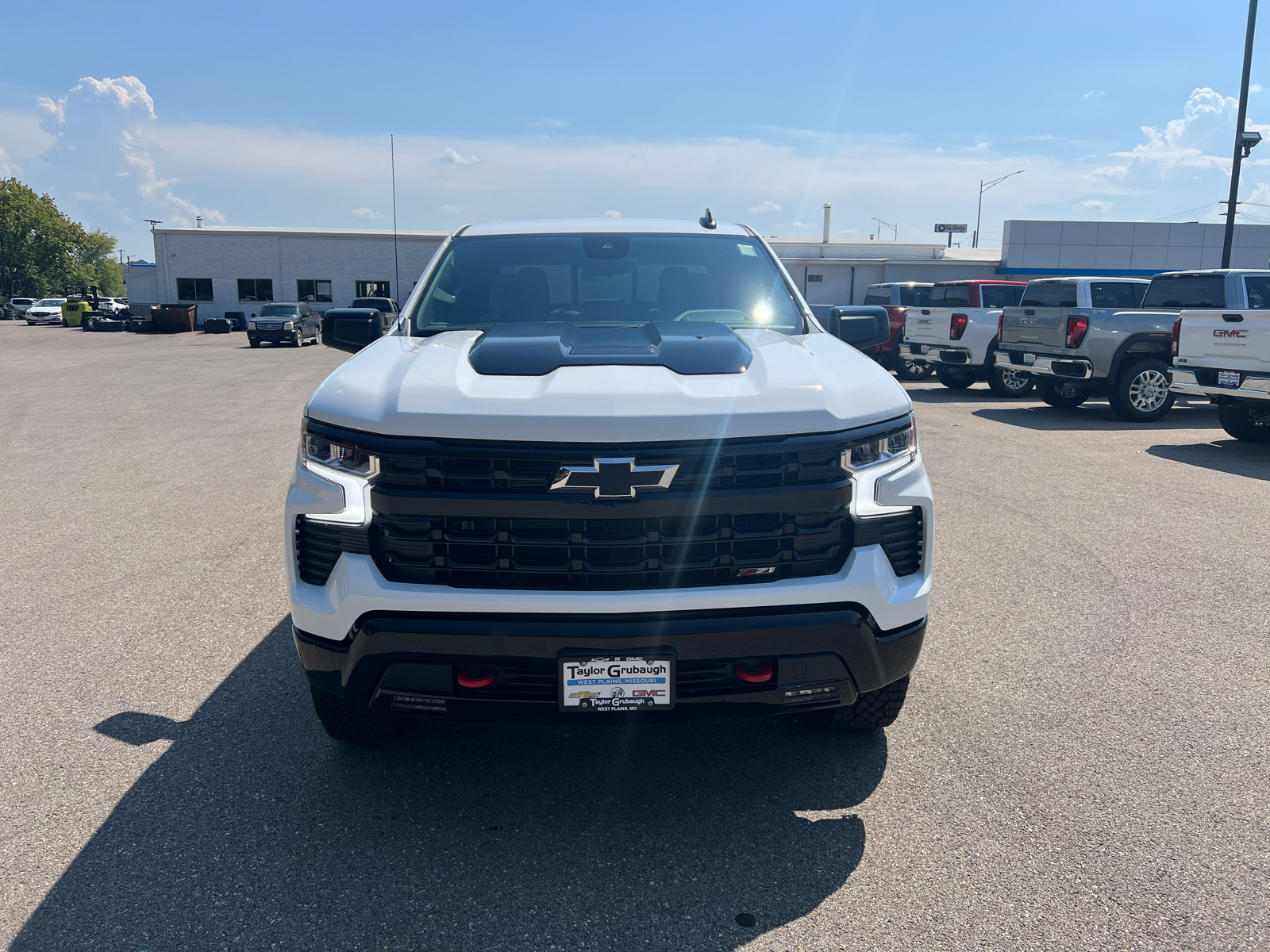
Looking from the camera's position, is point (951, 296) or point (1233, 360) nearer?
point (1233, 360)

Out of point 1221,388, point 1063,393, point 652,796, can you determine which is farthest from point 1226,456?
point 652,796

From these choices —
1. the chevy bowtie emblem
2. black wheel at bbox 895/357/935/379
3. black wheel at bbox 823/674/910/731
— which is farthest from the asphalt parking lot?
black wheel at bbox 895/357/935/379

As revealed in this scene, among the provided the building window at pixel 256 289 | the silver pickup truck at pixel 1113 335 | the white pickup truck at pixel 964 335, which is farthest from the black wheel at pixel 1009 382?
the building window at pixel 256 289

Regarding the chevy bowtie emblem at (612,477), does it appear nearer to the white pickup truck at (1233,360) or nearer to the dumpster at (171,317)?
the white pickup truck at (1233,360)

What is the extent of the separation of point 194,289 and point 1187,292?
172 ft

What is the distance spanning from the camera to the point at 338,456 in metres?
2.80

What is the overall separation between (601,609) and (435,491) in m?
0.57

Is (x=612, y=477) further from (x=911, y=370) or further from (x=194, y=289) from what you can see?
(x=194, y=289)

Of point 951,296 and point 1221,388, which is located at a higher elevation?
point 951,296

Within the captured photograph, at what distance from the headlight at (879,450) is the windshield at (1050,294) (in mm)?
12274

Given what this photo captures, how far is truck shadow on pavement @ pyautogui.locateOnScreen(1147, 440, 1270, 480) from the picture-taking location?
30.9ft

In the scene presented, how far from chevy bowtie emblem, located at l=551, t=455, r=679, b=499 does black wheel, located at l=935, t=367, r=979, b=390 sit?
16.1 metres

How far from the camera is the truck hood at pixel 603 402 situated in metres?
2.62

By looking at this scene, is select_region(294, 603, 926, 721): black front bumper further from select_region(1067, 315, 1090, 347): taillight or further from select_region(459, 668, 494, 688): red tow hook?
select_region(1067, 315, 1090, 347): taillight
